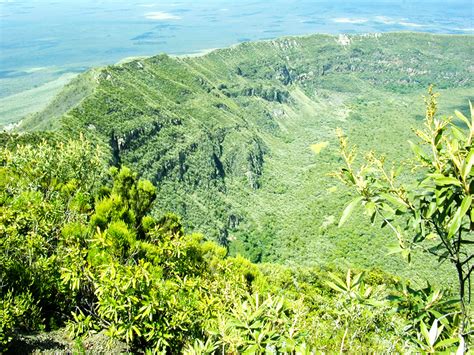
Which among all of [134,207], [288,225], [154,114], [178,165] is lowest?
[288,225]

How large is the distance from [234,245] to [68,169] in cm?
6431

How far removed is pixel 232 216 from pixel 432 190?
8678 centimetres

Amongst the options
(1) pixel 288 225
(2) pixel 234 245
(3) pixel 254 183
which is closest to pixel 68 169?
(2) pixel 234 245

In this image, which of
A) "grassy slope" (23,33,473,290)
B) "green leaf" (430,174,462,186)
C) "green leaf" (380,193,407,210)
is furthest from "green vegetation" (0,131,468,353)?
"grassy slope" (23,33,473,290)

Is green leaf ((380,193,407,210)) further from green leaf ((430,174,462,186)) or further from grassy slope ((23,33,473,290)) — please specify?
grassy slope ((23,33,473,290))

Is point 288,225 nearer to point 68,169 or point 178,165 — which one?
point 178,165

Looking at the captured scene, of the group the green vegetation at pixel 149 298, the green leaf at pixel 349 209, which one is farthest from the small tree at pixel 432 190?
the green vegetation at pixel 149 298

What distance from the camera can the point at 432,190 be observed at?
2.93 meters

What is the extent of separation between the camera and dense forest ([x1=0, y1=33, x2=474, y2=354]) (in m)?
3.36

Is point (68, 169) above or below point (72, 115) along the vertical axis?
above

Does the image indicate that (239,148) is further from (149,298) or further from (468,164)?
(468,164)

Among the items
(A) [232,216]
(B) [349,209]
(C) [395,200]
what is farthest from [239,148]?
(B) [349,209]

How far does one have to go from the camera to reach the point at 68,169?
1551 centimetres

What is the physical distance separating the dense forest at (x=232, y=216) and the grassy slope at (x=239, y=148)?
0.49 meters
